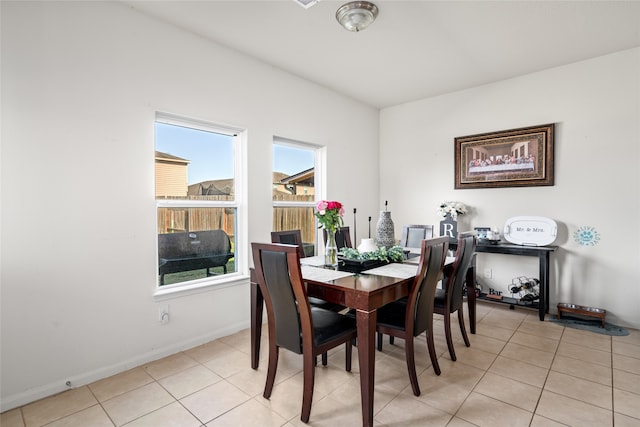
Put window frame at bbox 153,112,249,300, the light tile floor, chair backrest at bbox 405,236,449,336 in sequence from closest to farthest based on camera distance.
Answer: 1. the light tile floor
2. chair backrest at bbox 405,236,449,336
3. window frame at bbox 153,112,249,300

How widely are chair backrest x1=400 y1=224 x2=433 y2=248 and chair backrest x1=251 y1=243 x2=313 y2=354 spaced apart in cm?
206

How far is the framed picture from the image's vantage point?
366 centimetres

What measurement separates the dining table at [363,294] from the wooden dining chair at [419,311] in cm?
9

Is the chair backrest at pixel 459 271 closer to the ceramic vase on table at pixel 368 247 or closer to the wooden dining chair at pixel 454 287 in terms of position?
the wooden dining chair at pixel 454 287

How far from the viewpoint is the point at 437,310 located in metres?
2.51

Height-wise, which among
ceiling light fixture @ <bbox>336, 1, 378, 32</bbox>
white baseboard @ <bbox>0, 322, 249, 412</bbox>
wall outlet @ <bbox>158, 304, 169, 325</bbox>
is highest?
ceiling light fixture @ <bbox>336, 1, 378, 32</bbox>

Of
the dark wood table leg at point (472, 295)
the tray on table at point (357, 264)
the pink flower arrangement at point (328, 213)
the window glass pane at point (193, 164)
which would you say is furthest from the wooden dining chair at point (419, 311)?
the window glass pane at point (193, 164)

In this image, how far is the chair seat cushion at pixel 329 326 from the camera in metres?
1.85

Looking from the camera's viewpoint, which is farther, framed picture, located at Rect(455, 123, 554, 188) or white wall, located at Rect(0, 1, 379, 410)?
framed picture, located at Rect(455, 123, 554, 188)

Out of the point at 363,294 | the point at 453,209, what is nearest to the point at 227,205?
the point at 363,294

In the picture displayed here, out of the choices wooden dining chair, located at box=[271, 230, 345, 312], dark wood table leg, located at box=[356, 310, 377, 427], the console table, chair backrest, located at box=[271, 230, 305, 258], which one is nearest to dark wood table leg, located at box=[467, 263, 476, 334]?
the console table

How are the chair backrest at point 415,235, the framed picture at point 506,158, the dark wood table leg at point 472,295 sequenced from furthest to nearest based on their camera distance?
the framed picture at point 506,158 < the chair backrest at point 415,235 < the dark wood table leg at point 472,295

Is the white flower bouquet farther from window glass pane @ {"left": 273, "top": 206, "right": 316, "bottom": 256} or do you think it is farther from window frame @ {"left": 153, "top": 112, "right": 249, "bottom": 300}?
window frame @ {"left": 153, "top": 112, "right": 249, "bottom": 300}

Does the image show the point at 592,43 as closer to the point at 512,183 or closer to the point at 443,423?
the point at 512,183
